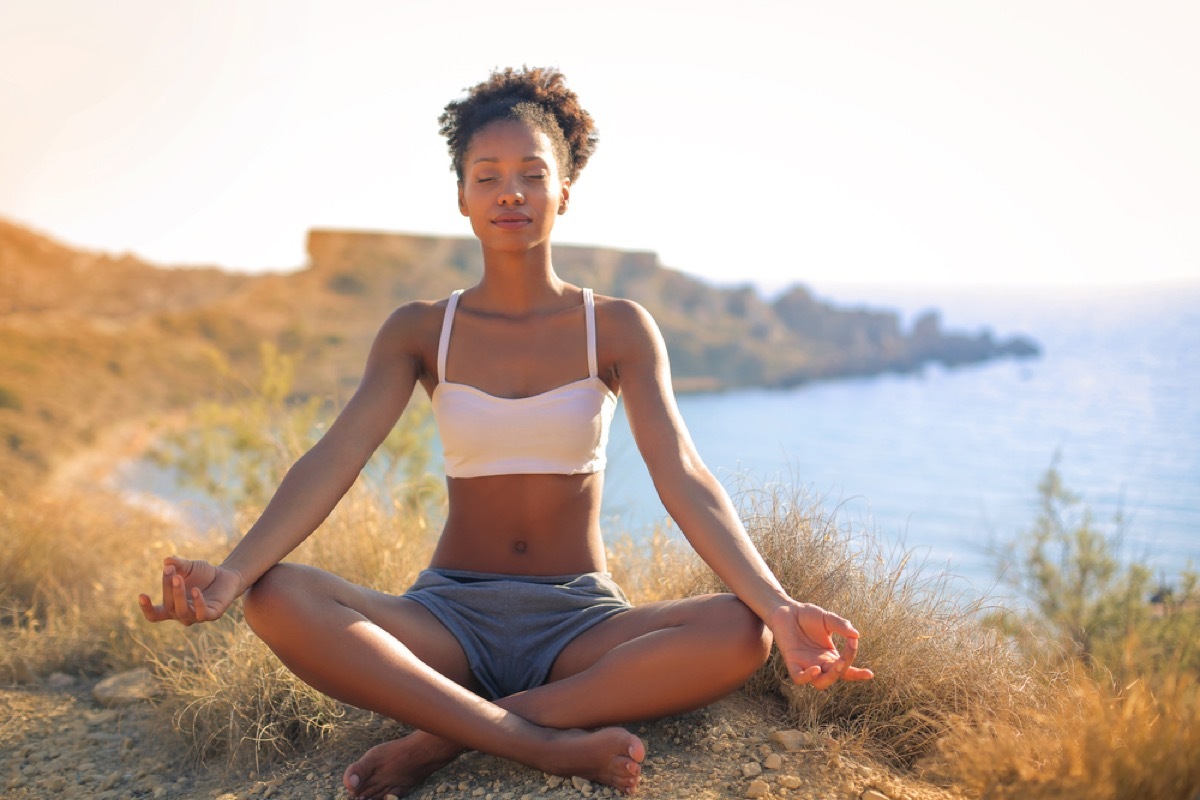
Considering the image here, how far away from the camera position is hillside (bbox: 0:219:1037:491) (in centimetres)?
2662

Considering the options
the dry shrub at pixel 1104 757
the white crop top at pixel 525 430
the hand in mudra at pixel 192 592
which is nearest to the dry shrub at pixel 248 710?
the hand in mudra at pixel 192 592

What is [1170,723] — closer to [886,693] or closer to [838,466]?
[886,693]

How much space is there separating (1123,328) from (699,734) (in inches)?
1232

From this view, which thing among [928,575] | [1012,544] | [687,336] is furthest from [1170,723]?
[687,336]

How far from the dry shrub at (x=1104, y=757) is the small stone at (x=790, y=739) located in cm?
45

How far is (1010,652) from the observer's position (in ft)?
9.89

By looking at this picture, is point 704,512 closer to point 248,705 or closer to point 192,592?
point 192,592

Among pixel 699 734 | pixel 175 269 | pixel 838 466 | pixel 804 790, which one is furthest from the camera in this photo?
pixel 175 269

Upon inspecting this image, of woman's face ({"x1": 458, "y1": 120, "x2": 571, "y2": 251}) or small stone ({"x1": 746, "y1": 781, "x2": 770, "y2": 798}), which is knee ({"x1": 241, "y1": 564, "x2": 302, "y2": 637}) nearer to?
woman's face ({"x1": 458, "y1": 120, "x2": 571, "y2": 251})

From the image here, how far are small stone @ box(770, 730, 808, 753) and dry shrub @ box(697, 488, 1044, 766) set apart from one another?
0.07 metres

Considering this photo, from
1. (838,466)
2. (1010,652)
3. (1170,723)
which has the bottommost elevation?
(838,466)

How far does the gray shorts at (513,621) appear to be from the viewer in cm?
269

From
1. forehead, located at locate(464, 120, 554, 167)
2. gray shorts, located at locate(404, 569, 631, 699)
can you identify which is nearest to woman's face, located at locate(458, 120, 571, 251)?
forehead, located at locate(464, 120, 554, 167)

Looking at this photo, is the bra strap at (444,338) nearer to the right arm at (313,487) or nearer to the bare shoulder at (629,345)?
the right arm at (313,487)
